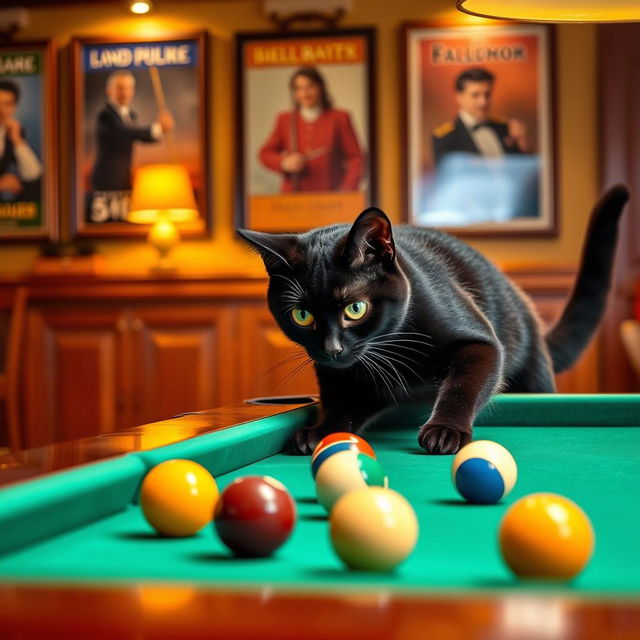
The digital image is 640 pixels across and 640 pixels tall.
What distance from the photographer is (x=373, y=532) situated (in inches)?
31.3

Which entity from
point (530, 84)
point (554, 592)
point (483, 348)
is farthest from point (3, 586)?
point (530, 84)

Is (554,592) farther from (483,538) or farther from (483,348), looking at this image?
(483,348)

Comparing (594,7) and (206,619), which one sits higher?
(594,7)

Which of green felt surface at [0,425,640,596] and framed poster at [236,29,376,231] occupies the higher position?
framed poster at [236,29,376,231]

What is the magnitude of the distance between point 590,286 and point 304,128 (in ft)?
8.48

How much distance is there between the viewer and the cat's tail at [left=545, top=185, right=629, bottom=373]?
8.88 ft

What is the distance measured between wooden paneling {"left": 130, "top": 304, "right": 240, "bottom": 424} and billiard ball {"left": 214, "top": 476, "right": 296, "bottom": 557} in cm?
371

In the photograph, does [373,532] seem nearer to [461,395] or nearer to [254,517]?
[254,517]

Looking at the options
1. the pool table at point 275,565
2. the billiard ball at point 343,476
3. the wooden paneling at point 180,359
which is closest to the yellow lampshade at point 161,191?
the wooden paneling at point 180,359

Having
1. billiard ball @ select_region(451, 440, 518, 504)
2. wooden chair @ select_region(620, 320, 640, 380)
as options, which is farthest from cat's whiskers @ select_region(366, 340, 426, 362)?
wooden chair @ select_region(620, 320, 640, 380)

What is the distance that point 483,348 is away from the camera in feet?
6.64

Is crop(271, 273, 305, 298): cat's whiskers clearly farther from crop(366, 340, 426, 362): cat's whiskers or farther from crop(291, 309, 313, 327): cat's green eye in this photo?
crop(366, 340, 426, 362): cat's whiskers

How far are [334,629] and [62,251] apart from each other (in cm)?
493

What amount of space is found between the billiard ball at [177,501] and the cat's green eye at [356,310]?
84 centimetres
